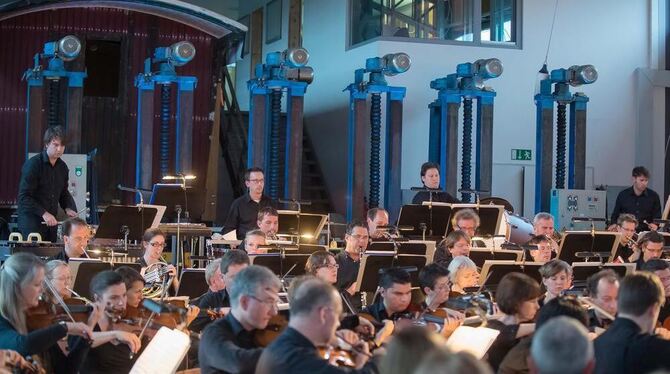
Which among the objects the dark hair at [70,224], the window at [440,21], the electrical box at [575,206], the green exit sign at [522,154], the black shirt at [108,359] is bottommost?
the black shirt at [108,359]

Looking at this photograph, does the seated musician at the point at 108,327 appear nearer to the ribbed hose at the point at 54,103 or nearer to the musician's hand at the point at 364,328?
the musician's hand at the point at 364,328

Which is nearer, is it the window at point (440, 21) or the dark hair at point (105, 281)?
the dark hair at point (105, 281)

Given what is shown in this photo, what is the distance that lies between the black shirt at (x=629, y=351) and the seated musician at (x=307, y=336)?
4.09 feet

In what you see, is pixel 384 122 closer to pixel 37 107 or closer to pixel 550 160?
pixel 550 160

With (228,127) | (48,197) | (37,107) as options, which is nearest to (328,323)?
(48,197)

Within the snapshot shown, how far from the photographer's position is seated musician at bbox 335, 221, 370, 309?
1043 centimetres

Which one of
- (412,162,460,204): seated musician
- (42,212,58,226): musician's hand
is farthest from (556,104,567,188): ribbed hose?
(42,212,58,226): musician's hand

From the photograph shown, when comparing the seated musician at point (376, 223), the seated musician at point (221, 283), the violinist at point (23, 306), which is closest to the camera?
the violinist at point (23, 306)

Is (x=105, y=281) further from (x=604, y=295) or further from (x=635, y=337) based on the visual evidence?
(x=604, y=295)

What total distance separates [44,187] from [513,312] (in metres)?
5.37

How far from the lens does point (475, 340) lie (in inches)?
265

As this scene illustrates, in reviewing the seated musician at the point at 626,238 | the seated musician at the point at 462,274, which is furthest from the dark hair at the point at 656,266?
the seated musician at the point at 626,238

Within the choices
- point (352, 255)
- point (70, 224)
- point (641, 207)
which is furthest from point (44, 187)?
point (641, 207)

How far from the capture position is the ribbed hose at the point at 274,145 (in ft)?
50.3
